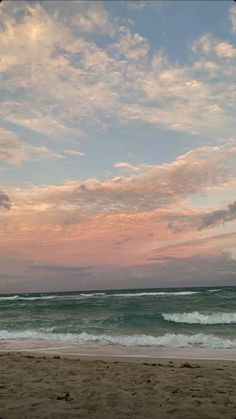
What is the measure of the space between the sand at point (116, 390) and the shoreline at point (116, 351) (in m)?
1.85

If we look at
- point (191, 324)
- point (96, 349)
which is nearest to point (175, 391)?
point (96, 349)

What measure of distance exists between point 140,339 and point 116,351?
3.22 metres

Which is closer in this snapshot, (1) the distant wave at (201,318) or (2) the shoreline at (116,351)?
(2) the shoreline at (116,351)

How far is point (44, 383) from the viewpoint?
710 centimetres

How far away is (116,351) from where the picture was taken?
12.8m

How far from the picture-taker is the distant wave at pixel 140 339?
1448 cm

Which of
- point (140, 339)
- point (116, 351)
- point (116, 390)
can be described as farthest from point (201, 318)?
point (116, 390)

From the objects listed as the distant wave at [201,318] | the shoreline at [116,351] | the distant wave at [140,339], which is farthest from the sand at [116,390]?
the distant wave at [201,318]

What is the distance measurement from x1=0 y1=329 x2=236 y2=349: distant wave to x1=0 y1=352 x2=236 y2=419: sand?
497 cm

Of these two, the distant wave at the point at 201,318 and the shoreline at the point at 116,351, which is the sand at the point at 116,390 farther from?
the distant wave at the point at 201,318

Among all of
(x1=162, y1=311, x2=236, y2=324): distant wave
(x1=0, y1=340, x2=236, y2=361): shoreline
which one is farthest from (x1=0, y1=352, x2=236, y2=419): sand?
(x1=162, y1=311, x2=236, y2=324): distant wave

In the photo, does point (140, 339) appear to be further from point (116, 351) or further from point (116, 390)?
point (116, 390)

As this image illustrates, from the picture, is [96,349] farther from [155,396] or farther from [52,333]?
[155,396]

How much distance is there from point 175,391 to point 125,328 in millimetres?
13949
